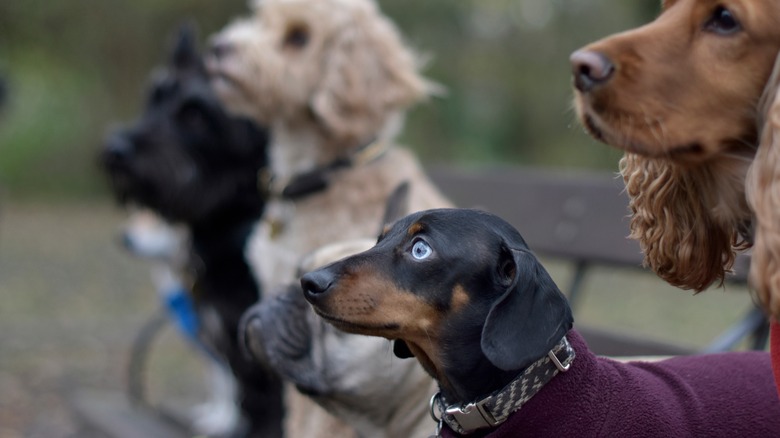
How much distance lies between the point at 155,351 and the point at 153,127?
3854 mm

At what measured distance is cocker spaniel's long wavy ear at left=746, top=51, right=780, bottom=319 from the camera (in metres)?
1.70

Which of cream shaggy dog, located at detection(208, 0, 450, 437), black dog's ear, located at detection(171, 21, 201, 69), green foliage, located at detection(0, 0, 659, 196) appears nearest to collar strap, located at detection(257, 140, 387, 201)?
cream shaggy dog, located at detection(208, 0, 450, 437)

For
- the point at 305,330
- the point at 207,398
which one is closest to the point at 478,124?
the point at 207,398

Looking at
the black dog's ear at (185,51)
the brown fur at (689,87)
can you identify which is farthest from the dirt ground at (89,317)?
the brown fur at (689,87)

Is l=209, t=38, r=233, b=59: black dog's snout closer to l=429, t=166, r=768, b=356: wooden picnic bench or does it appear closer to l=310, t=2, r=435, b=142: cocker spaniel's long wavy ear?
l=310, t=2, r=435, b=142: cocker spaniel's long wavy ear

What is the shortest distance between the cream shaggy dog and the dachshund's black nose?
1404mm

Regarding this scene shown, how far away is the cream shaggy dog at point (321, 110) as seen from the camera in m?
3.69

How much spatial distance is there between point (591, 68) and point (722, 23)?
0.28 m

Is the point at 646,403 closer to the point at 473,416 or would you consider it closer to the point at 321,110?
the point at 473,416

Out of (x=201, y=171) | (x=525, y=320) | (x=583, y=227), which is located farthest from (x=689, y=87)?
(x=201, y=171)

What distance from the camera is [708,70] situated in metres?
1.79

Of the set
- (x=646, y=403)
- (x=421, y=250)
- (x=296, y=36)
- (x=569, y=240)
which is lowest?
(x=569, y=240)

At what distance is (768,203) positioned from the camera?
173cm

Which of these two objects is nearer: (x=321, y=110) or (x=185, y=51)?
(x=321, y=110)
